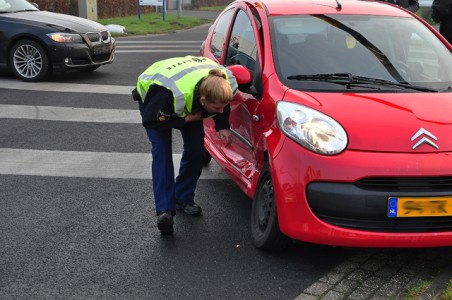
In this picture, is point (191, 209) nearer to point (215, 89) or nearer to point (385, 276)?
point (215, 89)

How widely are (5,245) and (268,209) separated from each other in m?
1.76

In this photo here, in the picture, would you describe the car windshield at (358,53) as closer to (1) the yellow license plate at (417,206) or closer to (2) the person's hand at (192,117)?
(2) the person's hand at (192,117)

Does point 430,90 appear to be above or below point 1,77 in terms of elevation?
above

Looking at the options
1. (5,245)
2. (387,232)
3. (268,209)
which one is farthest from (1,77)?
(387,232)

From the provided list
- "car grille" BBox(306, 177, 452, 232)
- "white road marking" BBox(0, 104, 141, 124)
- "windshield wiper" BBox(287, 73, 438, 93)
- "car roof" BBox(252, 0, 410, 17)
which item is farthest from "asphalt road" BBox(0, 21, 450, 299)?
"car roof" BBox(252, 0, 410, 17)

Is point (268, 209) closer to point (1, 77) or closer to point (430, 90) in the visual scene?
point (430, 90)

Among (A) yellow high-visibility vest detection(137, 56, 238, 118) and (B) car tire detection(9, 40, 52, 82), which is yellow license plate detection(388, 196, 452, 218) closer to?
(A) yellow high-visibility vest detection(137, 56, 238, 118)

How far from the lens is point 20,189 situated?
18.5 ft

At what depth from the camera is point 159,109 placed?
171 inches

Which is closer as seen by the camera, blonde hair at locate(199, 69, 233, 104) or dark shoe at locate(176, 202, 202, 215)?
blonde hair at locate(199, 69, 233, 104)

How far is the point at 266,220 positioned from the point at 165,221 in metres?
0.73

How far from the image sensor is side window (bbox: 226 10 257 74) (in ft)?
16.5

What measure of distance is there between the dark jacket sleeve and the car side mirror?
58cm

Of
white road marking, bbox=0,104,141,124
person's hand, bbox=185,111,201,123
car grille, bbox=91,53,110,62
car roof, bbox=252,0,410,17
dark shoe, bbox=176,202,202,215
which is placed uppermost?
car roof, bbox=252,0,410,17
